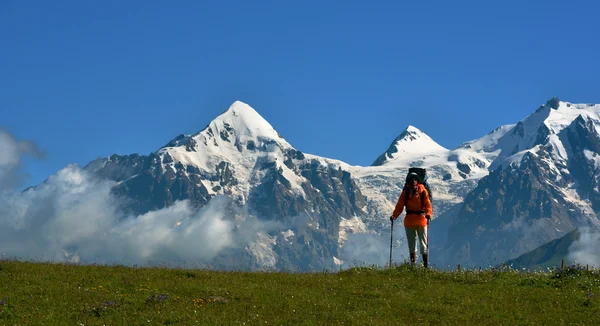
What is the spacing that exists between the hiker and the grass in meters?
2.21

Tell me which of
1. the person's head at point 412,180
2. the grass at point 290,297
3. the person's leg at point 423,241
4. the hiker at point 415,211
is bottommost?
the grass at point 290,297

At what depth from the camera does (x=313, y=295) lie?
90.0 ft

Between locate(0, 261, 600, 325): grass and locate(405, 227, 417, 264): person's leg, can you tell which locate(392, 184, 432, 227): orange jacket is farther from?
locate(0, 261, 600, 325): grass

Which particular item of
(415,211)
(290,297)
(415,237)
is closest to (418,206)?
(415,211)

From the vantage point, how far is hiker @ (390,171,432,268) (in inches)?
1374

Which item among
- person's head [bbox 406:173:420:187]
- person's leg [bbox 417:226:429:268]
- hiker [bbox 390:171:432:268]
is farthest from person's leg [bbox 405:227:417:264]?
person's head [bbox 406:173:420:187]

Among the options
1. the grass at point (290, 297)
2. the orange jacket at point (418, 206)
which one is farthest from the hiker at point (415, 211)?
the grass at point (290, 297)

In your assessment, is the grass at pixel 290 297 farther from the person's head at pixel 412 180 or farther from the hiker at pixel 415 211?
the person's head at pixel 412 180

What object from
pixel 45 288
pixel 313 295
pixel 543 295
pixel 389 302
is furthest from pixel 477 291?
pixel 45 288

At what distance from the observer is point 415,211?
35125mm

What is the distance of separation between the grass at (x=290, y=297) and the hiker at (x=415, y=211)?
2.21 m

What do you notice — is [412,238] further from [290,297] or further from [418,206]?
[290,297]

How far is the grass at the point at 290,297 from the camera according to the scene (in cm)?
2411

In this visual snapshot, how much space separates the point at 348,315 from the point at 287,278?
6.45 m
